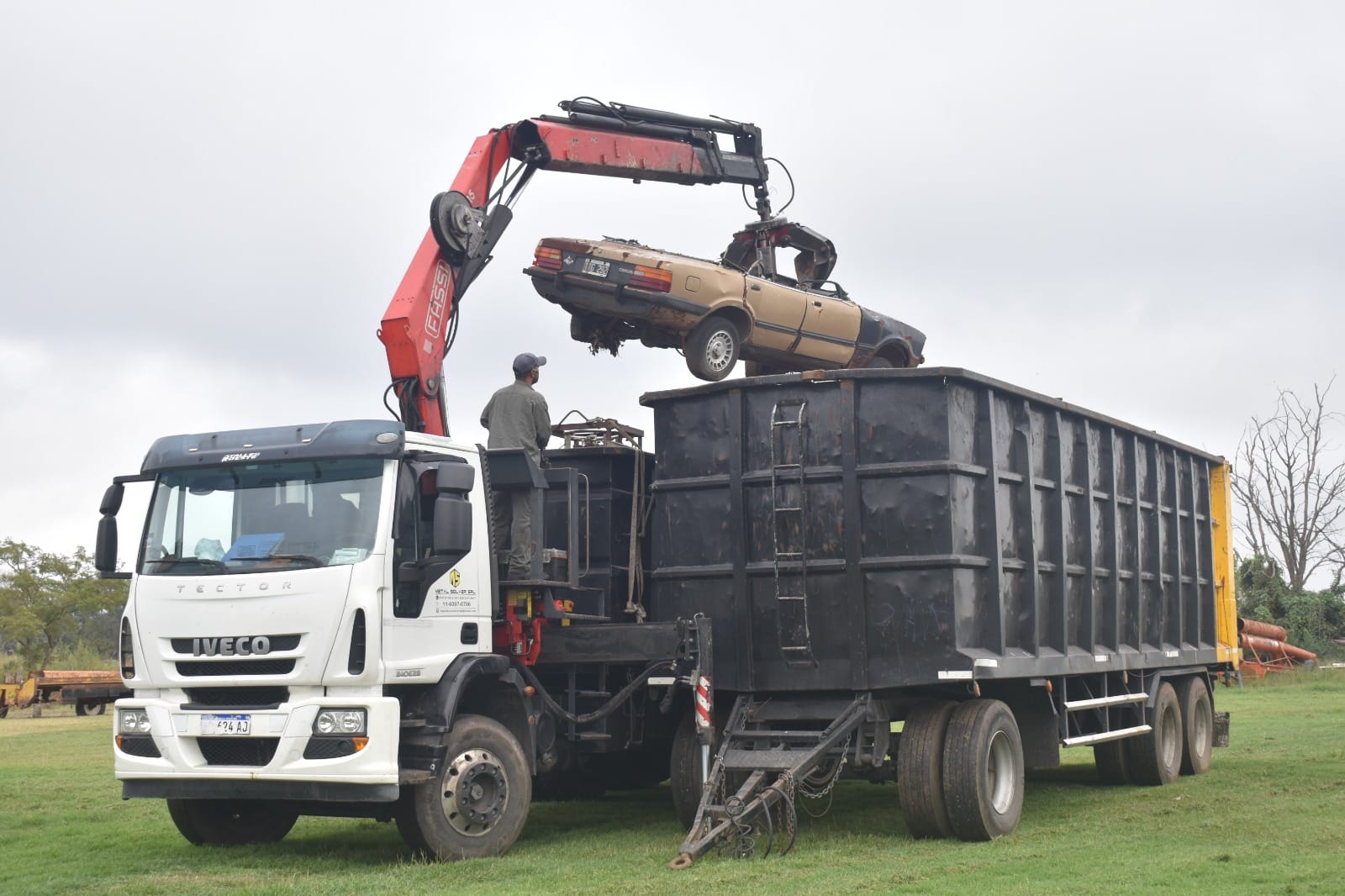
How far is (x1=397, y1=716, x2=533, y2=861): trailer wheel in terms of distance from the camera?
9.24 meters

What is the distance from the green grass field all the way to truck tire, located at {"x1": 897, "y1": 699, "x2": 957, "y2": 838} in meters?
0.18

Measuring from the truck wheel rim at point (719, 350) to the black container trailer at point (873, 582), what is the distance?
129 inches

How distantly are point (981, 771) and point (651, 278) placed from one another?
600 cm

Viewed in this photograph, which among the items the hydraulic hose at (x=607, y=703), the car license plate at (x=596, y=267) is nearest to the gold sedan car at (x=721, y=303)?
the car license plate at (x=596, y=267)

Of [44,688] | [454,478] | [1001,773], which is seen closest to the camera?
[454,478]

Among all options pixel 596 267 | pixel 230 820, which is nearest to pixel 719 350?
pixel 596 267

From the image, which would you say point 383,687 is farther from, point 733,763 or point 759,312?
point 759,312

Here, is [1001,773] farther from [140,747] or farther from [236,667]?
[140,747]

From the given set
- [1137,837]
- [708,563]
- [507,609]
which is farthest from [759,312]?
[1137,837]

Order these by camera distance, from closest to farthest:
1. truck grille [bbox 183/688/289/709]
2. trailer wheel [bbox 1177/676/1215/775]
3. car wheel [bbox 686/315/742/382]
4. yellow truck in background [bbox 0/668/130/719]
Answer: truck grille [bbox 183/688/289/709], car wheel [bbox 686/315/742/382], trailer wheel [bbox 1177/676/1215/775], yellow truck in background [bbox 0/668/130/719]

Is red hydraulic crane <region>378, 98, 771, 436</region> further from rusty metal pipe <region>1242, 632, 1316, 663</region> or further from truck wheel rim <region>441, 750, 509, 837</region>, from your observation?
rusty metal pipe <region>1242, 632, 1316, 663</region>

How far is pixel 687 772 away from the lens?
1080 cm

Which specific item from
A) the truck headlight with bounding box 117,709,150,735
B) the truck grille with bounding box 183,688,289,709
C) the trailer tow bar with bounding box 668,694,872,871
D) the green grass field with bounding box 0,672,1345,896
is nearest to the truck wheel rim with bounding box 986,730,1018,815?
the green grass field with bounding box 0,672,1345,896

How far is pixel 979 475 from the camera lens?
10.5 meters
